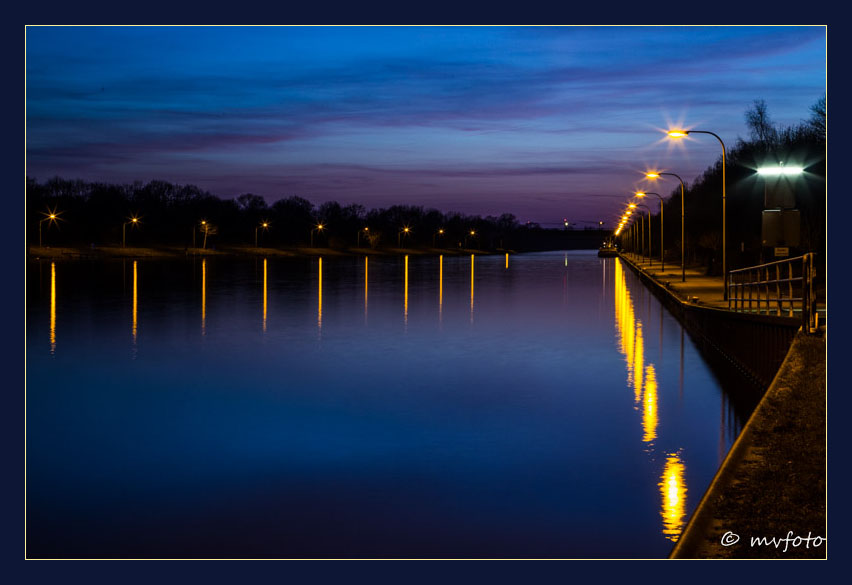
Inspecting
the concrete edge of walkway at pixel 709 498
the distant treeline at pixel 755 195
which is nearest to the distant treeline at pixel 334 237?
the distant treeline at pixel 755 195

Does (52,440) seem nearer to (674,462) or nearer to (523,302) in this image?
(674,462)

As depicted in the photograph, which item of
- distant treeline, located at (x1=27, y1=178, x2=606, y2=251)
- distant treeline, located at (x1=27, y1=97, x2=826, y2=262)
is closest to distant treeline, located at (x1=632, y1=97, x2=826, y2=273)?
distant treeline, located at (x1=27, y1=97, x2=826, y2=262)

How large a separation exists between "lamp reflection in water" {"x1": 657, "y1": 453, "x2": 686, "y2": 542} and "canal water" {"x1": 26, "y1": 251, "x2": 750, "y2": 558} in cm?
2

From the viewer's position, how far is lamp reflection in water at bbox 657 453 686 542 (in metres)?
9.34

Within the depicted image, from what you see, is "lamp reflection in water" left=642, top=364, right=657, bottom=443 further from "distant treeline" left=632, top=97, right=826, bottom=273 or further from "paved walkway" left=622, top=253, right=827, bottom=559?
"distant treeline" left=632, top=97, right=826, bottom=273

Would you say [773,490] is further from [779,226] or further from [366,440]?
[779,226]

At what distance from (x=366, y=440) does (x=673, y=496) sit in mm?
4159

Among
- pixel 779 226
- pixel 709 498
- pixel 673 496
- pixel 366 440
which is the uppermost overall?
pixel 779 226

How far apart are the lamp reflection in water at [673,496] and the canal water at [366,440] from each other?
0.02 m

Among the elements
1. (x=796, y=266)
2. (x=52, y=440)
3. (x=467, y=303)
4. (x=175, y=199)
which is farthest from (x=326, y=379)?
(x=175, y=199)

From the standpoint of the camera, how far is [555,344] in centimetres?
2394

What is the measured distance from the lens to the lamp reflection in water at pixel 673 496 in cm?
934

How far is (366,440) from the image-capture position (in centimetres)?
1294

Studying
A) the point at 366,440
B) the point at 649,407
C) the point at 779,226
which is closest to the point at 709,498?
the point at 366,440
